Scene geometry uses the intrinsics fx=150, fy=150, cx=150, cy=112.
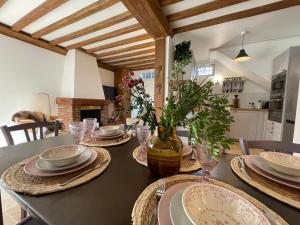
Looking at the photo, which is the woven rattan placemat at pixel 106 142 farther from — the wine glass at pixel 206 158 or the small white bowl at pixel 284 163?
the small white bowl at pixel 284 163

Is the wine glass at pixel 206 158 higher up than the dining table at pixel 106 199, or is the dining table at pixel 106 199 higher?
the wine glass at pixel 206 158

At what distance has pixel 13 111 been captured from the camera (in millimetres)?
3186

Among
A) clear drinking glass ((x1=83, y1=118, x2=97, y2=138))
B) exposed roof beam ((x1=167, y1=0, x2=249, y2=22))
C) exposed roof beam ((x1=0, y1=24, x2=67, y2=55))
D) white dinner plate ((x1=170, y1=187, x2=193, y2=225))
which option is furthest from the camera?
exposed roof beam ((x1=0, y1=24, x2=67, y2=55))

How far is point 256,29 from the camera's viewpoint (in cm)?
273

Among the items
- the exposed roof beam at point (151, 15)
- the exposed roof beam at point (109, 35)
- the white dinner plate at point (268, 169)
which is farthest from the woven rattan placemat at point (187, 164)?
the exposed roof beam at point (109, 35)

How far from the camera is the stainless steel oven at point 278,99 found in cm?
268

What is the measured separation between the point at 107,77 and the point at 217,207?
576 cm

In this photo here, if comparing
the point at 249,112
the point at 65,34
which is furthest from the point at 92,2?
the point at 249,112

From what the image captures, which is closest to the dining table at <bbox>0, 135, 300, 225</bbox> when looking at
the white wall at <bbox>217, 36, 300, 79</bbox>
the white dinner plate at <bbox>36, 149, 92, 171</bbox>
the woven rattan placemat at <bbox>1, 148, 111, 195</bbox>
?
the woven rattan placemat at <bbox>1, 148, 111, 195</bbox>

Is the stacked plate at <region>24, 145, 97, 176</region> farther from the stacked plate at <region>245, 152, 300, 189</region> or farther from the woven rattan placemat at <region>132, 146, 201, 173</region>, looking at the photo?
the stacked plate at <region>245, 152, 300, 189</region>

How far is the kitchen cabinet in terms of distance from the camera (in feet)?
8.81

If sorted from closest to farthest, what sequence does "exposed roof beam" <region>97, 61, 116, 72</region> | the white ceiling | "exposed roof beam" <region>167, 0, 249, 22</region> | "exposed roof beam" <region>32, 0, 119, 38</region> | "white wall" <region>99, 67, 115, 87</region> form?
"exposed roof beam" <region>167, 0, 249, 22</region> < "exposed roof beam" <region>32, 0, 119, 38</region> < the white ceiling < "exposed roof beam" <region>97, 61, 116, 72</region> < "white wall" <region>99, 67, 115, 87</region>

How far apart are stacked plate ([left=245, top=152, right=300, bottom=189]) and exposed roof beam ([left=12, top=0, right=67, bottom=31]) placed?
2.75 metres

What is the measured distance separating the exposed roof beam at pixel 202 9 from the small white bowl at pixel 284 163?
2029 mm
